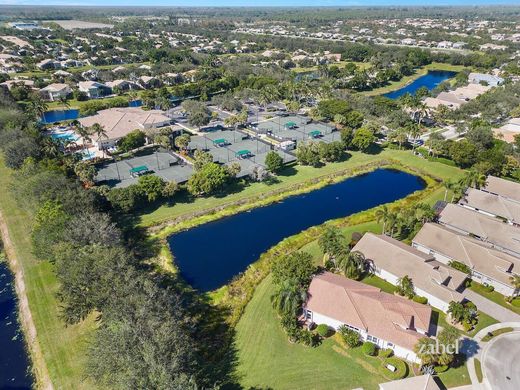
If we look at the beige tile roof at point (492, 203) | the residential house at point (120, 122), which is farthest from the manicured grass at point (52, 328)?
the beige tile roof at point (492, 203)

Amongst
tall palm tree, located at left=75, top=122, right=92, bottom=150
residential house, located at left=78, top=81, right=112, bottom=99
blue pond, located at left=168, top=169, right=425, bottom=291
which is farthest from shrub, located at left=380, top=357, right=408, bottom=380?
residential house, located at left=78, top=81, right=112, bottom=99

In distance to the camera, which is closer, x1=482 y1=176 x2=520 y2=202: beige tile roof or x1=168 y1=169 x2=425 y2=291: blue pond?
x1=168 y1=169 x2=425 y2=291: blue pond

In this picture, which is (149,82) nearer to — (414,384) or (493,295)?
(493,295)

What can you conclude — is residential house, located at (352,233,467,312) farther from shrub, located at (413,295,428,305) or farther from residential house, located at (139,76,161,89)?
residential house, located at (139,76,161,89)

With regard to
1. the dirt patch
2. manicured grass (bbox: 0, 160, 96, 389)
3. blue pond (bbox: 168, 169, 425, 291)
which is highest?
manicured grass (bbox: 0, 160, 96, 389)

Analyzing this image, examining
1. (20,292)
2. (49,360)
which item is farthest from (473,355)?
(20,292)

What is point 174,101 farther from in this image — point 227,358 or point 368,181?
point 227,358

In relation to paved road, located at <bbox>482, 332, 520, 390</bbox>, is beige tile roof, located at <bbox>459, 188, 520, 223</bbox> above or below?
above
